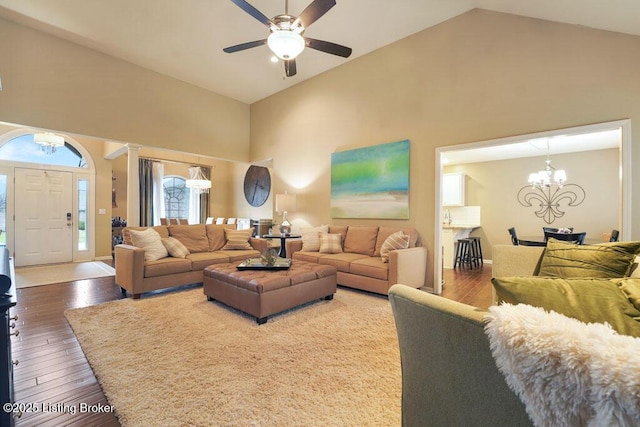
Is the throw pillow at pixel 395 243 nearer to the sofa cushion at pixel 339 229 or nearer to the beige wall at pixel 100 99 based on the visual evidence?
the sofa cushion at pixel 339 229

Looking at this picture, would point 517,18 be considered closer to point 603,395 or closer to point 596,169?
point 596,169

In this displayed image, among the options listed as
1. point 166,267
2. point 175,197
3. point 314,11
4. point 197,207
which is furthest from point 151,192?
point 314,11

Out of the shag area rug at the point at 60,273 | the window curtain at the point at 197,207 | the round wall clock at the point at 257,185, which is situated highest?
the round wall clock at the point at 257,185

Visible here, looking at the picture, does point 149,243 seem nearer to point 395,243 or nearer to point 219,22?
point 219,22

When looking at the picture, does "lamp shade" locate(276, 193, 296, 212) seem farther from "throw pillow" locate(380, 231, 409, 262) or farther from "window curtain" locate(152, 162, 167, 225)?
"window curtain" locate(152, 162, 167, 225)

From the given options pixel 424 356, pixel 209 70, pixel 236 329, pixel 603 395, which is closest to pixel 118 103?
pixel 209 70

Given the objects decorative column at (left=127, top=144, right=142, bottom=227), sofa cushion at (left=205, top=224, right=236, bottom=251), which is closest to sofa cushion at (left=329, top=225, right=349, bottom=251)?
sofa cushion at (left=205, top=224, right=236, bottom=251)

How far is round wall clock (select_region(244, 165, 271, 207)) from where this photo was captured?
27.2 feet

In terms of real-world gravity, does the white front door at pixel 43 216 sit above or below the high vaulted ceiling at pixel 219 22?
below

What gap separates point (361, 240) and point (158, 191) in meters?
6.24

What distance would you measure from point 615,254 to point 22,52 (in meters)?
7.05

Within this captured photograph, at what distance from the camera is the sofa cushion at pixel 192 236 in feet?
15.1

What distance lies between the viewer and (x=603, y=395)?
21.1 inches

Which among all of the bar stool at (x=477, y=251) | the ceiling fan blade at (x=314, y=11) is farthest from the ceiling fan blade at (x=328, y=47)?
the bar stool at (x=477, y=251)
